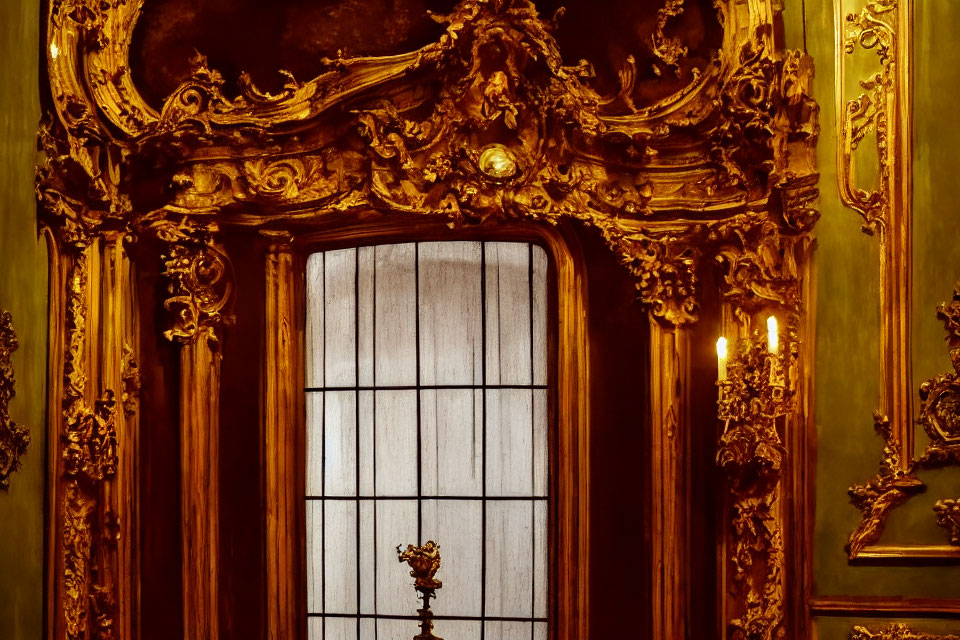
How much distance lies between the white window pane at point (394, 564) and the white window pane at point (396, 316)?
18.1 inches

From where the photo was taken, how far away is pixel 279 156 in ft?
15.8

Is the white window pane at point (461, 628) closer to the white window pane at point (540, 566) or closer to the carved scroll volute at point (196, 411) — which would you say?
the white window pane at point (540, 566)

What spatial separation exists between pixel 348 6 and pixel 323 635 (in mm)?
2231

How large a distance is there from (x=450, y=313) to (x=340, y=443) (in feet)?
1.99

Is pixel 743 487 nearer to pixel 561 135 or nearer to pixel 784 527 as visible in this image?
pixel 784 527

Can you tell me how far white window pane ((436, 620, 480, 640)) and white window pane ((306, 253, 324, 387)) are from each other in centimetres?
96

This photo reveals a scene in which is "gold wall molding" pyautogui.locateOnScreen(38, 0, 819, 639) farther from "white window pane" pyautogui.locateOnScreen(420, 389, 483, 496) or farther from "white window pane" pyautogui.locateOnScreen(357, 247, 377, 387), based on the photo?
"white window pane" pyautogui.locateOnScreen(420, 389, 483, 496)

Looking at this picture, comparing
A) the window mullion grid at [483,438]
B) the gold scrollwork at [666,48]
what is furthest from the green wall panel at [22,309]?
the gold scrollwork at [666,48]

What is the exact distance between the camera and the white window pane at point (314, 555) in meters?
4.92

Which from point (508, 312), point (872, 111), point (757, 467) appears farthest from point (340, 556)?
point (872, 111)

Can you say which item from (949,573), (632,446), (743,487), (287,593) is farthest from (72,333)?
(949,573)

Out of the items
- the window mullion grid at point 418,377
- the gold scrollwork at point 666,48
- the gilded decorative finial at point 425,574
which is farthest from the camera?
the window mullion grid at point 418,377

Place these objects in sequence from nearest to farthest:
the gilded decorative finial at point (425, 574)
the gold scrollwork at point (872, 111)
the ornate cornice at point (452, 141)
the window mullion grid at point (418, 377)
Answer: the gilded decorative finial at point (425, 574) → the gold scrollwork at point (872, 111) → the ornate cornice at point (452, 141) → the window mullion grid at point (418, 377)

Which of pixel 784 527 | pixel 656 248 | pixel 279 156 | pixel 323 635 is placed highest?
pixel 279 156
